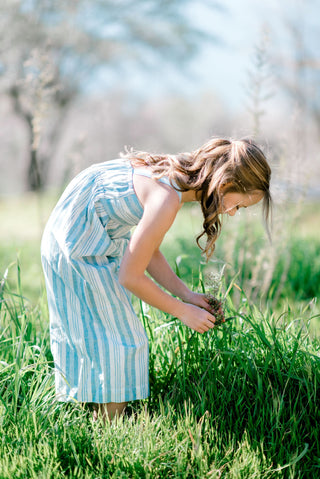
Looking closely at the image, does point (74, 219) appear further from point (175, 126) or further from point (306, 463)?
point (175, 126)

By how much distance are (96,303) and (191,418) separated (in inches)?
19.1

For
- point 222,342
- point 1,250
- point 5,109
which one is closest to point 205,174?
point 222,342

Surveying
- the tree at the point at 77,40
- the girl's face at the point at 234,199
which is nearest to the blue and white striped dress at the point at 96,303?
the girl's face at the point at 234,199

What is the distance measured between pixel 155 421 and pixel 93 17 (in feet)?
45.4

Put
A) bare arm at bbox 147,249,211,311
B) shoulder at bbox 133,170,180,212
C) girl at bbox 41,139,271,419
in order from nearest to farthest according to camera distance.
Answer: shoulder at bbox 133,170,180,212
girl at bbox 41,139,271,419
bare arm at bbox 147,249,211,311

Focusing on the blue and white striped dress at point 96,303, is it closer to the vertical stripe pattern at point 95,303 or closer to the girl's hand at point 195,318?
the vertical stripe pattern at point 95,303

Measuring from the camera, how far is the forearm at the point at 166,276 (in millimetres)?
1850

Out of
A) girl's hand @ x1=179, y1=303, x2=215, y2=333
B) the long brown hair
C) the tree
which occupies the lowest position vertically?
girl's hand @ x1=179, y1=303, x2=215, y2=333

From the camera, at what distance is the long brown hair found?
1615 millimetres

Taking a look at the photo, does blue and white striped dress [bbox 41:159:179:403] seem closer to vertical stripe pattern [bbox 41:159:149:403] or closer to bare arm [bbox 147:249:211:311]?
vertical stripe pattern [bbox 41:159:149:403]

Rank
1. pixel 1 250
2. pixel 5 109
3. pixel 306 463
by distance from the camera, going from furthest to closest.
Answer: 1. pixel 5 109
2. pixel 1 250
3. pixel 306 463

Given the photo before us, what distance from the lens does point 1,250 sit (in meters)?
5.46

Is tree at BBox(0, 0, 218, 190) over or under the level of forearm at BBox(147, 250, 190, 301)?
over

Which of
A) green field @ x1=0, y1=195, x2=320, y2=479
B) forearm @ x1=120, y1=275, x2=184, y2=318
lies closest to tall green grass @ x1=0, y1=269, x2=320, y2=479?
green field @ x1=0, y1=195, x2=320, y2=479
